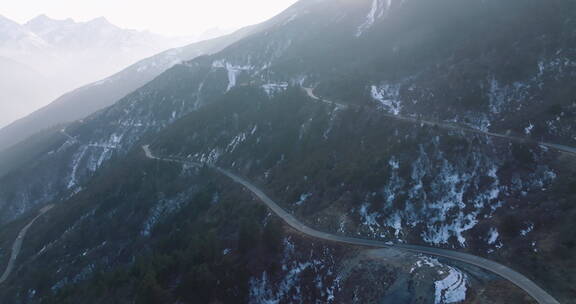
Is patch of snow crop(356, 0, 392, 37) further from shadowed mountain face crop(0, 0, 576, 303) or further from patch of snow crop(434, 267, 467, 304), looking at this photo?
patch of snow crop(434, 267, 467, 304)

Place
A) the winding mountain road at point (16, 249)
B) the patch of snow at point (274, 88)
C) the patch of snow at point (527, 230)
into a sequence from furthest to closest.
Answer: the patch of snow at point (274, 88), the winding mountain road at point (16, 249), the patch of snow at point (527, 230)

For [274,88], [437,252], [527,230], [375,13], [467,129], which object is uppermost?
[375,13]

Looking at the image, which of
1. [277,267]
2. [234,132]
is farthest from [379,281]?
[234,132]

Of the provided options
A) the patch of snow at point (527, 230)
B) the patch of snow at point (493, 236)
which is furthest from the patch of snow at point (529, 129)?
the patch of snow at point (493, 236)

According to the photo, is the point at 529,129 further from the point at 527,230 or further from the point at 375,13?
the point at 375,13

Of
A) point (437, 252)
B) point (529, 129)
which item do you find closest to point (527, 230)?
point (437, 252)

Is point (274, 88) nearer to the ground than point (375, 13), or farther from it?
nearer to the ground

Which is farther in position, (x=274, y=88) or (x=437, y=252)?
(x=274, y=88)

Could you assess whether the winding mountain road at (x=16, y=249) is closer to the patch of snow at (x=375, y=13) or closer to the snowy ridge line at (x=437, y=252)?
the snowy ridge line at (x=437, y=252)
